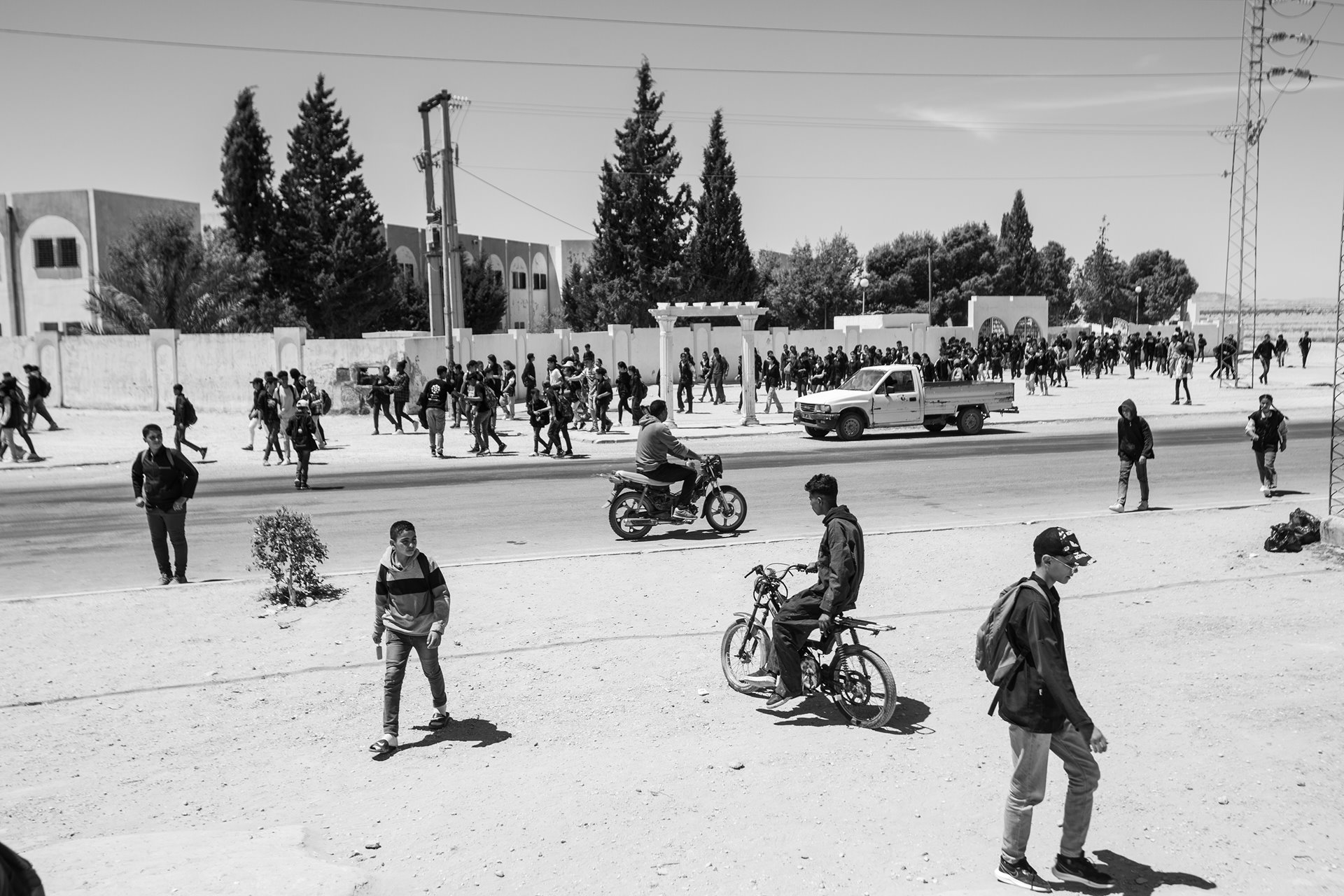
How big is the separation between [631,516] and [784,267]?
81.1m

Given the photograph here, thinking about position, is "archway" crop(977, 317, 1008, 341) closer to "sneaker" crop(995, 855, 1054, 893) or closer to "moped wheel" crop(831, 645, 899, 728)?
"moped wheel" crop(831, 645, 899, 728)

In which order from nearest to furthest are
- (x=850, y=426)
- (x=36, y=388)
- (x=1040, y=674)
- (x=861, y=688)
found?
1. (x=1040, y=674)
2. (x=861, y=688)
3. (x=36, y=388)
4. (x=850, y=426)

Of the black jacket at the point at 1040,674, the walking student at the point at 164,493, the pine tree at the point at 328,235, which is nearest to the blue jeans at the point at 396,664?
the black jacket at the point at 1040,674

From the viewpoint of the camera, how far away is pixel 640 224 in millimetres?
64562

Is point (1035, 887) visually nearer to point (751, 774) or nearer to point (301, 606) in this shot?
point (751, 774)

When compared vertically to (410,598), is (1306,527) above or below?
below

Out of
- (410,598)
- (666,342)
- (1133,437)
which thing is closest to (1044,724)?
(410,598)

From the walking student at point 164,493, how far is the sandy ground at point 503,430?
10.2m

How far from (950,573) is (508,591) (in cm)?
454

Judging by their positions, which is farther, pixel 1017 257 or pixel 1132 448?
pixel 1017 257

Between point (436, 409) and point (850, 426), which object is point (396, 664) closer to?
point (436, 409)

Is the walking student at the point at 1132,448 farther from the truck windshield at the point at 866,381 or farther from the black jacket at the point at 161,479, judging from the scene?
the truck windshield at the point at 866,381

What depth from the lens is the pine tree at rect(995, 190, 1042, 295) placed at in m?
101

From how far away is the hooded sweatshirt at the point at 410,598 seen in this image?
7211 mm
